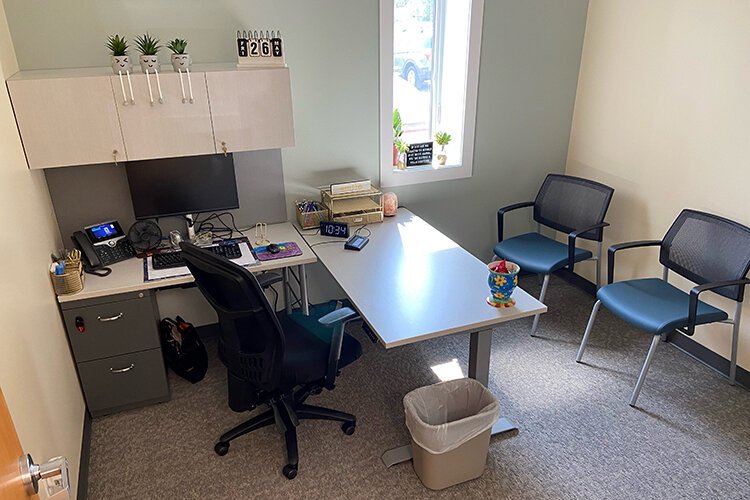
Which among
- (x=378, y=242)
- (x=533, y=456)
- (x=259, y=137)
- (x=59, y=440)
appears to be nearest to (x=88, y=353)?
(x=59, y=440)

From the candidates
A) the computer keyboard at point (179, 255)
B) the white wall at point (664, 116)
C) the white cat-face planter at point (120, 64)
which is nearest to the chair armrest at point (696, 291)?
the white wall at point (664, 116)

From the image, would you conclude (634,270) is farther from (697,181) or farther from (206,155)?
(206,155)

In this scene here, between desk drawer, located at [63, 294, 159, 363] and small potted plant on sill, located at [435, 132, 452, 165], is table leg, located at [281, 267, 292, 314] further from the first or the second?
small potted plant on sill, located at [435, 132, 452, 165]

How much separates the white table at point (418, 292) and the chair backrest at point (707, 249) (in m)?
1.09

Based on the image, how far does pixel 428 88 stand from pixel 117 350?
237 cm

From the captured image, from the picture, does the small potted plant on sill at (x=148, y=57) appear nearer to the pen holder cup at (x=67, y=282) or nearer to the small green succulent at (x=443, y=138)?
the pen holder cup at (x=67, y=282)

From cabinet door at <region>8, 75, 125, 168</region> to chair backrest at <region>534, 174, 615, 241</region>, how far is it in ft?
8.35

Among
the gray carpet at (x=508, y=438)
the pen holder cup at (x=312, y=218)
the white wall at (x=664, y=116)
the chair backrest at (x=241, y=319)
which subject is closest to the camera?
the chair backrest at (x=241, y=319)

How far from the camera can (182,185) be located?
2793 millimetres

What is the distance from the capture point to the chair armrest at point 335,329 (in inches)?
84.0

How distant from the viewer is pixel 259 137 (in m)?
2.70

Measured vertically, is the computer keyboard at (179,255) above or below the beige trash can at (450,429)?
above

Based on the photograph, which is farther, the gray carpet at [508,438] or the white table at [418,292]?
the gray carpet at [508,438]

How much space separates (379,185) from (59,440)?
213 centimetres
